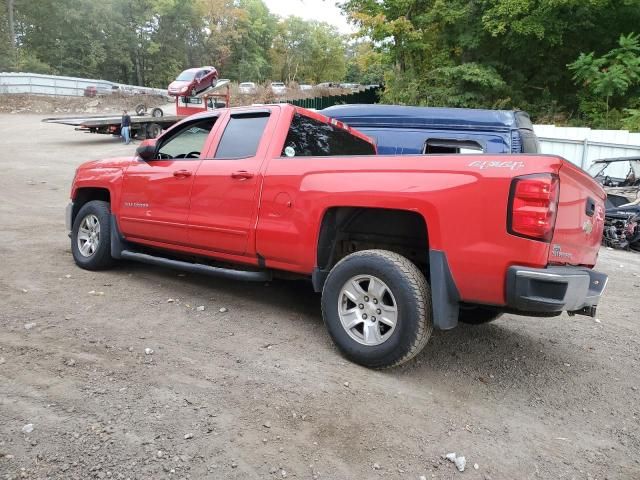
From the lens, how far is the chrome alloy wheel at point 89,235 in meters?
5.63

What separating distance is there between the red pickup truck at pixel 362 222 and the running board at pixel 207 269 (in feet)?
0.06

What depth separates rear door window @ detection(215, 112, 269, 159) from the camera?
445 centimetres

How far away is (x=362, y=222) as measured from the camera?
3.98 meters

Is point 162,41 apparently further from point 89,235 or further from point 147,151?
point 147,151

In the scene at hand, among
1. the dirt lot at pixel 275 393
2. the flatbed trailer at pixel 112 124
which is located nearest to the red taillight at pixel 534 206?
the dirt lot at pixel 275 393

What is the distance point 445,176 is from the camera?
10.6ft

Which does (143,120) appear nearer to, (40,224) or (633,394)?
(40,224)

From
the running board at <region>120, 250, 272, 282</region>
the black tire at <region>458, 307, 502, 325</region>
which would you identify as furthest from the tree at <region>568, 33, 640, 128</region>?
the running board at <region>120, 250, 272, 282</region>

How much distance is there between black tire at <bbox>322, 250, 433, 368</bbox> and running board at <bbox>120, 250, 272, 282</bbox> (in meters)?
0.79

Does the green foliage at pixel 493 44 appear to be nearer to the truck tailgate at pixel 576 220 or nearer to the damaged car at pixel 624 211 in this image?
the damaged car at pixel 624 211

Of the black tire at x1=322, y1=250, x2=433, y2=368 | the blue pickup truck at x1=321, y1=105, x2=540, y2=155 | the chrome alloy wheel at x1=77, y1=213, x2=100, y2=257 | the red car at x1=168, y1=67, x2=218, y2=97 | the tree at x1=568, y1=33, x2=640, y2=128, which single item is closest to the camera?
the black tire at x1=322, y1=250, x2=433, y2=368

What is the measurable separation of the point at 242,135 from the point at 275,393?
7.77 feet

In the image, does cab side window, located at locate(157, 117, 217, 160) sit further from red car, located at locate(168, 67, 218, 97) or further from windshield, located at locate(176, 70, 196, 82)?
windshield, located at locate(176, 70, 196, 82)

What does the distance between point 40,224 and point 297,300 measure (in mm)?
5161
